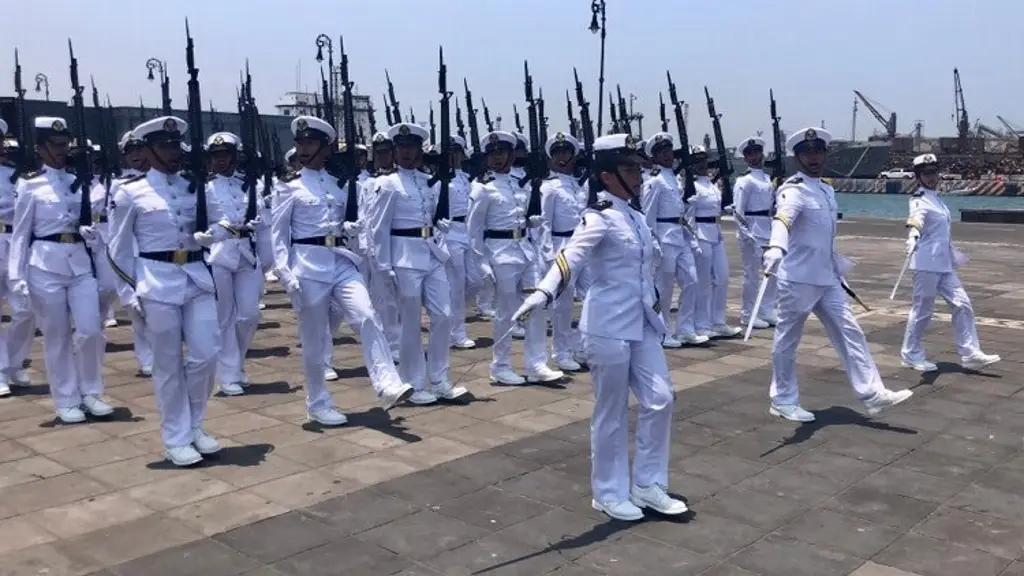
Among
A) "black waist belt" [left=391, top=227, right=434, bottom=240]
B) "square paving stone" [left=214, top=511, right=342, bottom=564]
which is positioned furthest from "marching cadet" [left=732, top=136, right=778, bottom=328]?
"square paving stone" [left=214, top=511, right=342, bottom=564]

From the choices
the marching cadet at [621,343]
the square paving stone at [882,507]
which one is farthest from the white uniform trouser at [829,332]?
the marching cadet at [621,343]

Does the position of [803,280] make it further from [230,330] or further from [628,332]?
[230,330]

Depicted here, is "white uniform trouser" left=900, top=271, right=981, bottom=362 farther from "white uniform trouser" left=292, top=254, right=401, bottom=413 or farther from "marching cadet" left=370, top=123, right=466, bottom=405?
"white uniform trouser" left=292, top=254, right=401, bottom=413

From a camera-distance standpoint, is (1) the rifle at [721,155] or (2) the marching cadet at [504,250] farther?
(1) the rifle at [721,155]

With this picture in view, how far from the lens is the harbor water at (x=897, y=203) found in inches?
2244

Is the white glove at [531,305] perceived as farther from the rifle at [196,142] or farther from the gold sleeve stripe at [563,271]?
the rifle at [196,142]

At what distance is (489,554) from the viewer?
495cm

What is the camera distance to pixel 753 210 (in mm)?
12164

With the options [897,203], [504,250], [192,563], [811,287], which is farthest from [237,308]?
[897,203]

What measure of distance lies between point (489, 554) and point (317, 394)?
3.01 meters

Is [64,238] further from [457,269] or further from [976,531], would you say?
[976,531]

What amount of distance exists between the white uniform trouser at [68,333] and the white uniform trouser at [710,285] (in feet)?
22.1

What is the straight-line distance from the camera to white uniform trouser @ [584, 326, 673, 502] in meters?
5.41

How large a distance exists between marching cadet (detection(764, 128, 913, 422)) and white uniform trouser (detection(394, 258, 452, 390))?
2812mm
